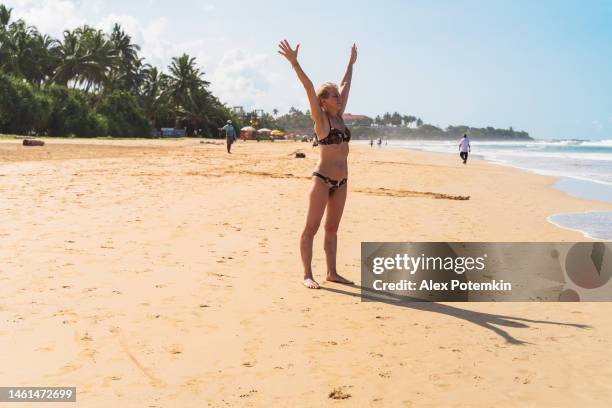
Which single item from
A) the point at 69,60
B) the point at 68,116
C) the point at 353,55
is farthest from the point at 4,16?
the point at 353,55

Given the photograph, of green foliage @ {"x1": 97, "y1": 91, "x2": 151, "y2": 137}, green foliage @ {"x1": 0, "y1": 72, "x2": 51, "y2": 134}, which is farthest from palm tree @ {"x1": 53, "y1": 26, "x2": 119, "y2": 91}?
green foliage @ {"x1": 0, "y1": 72, "x2": 51, "y2": 134}

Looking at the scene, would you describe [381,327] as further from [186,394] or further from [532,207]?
[532,207]

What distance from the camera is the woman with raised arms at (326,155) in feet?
16.0

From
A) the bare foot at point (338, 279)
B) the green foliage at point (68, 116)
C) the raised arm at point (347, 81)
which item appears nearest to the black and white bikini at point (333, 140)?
the raised arm at point (347, 81)

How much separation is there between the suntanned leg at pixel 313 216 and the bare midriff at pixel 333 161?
0.11 meters

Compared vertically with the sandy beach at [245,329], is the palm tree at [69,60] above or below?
above

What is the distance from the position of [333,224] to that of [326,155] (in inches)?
26.7

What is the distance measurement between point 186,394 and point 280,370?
58 centimetres

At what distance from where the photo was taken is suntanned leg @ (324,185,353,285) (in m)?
5.20

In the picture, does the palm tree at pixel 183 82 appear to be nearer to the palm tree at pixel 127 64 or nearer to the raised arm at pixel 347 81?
the palm tree at pixel 127 64

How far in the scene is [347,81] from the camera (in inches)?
213

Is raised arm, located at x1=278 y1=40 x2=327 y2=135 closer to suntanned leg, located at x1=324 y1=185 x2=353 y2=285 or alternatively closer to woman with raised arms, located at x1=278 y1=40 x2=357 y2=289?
woman with raised arms, located at x1=278 y1=40 x2=357 y2=289

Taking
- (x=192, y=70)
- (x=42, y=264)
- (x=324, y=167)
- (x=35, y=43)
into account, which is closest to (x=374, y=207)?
(x=324, y=167)

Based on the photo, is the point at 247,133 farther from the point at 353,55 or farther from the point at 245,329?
the point at 245,329
